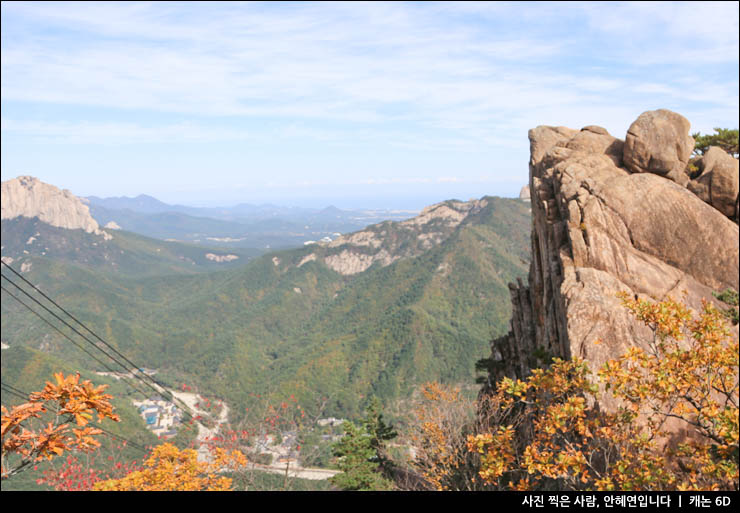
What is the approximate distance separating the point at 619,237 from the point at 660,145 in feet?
26.0

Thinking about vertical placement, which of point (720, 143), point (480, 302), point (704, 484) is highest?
point (720, 143)

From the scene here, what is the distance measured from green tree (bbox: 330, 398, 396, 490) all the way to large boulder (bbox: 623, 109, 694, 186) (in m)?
27.1

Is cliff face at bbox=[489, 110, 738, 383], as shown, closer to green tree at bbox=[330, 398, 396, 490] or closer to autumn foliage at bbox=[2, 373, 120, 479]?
green tree at bbox=[330, 398, 396, 490]

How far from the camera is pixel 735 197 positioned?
79.6 feet

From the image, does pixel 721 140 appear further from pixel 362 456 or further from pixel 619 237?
pixel 362 456

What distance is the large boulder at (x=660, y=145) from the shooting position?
2602 cm

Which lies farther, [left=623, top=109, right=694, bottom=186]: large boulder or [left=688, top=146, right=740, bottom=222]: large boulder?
[left=623, top=109, right=694, bottom=186]: large boulder

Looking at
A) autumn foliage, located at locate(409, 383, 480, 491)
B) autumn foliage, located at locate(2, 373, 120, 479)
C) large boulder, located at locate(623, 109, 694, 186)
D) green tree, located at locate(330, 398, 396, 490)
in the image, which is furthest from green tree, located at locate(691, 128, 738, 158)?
autumn foliage, located at locate(2, 373, 120, 479)

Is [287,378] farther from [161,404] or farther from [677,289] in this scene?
[677,289]

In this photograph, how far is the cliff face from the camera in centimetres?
1895

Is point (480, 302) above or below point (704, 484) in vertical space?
below
